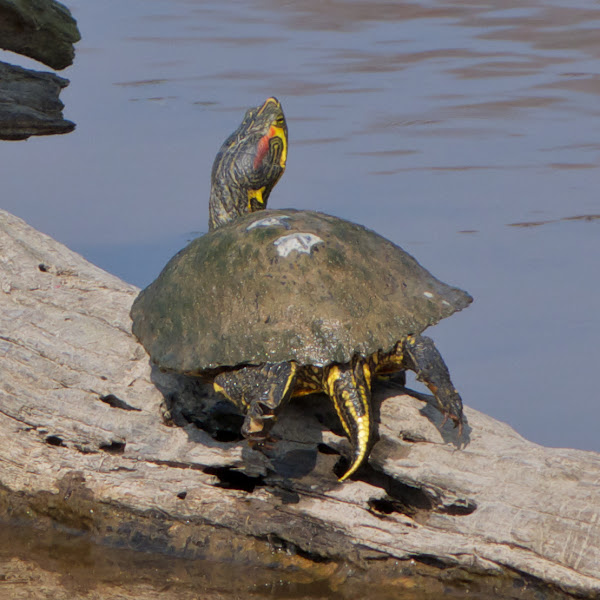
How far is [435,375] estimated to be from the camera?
9.07 ft

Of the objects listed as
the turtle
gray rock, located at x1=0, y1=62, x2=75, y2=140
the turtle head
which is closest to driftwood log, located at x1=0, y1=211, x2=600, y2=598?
the turtle

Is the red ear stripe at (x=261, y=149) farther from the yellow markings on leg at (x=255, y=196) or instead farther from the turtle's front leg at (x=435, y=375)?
the turtle's front leg at (x=435, y=375)

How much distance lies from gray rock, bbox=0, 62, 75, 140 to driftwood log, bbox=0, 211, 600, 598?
→ 4.62 ft

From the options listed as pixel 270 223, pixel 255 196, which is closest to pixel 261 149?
pixel 255 196

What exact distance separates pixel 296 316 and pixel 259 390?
0.28 meters

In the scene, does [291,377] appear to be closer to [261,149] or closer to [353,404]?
[353,404]

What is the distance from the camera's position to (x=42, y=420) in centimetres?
311

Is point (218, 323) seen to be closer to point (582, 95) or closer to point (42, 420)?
point (42, 420)

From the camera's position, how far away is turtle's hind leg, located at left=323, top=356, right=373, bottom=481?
2.70 meters

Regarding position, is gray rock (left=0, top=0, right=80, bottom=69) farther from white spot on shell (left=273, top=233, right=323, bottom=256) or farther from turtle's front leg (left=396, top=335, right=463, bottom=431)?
turtle's front leg (left=396, top=335, right=463, bottom=431)

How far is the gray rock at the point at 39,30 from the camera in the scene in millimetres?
4070

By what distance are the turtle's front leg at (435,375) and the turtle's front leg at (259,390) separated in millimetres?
403

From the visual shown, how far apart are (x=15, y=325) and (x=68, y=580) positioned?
1.06 meters

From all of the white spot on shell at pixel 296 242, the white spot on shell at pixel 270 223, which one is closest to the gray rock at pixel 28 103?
the white spot on shell at pixel 270 223
